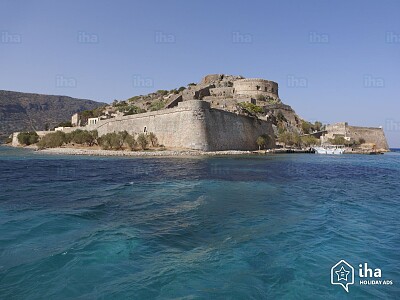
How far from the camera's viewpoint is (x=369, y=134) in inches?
2334

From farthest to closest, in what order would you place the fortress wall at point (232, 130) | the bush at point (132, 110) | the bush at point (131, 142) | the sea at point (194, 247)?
the bush at point (132, 110), the bush at point (131, 142), the fortress wall at point (232, 130), the sea at point (194, 247)

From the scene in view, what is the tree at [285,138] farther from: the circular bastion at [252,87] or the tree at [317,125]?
the tree at [317,125]

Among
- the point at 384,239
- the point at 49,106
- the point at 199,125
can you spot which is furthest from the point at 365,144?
the point at 49,106

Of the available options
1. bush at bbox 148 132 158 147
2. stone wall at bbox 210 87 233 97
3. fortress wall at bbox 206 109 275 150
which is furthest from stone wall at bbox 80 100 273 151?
stone wall at bbox 210 87 233 97

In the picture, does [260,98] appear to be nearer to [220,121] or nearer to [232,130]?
[232,130]

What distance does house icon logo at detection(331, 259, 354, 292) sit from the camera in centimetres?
394

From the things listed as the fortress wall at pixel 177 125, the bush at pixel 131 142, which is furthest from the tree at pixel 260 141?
the bush at pixel 131 142

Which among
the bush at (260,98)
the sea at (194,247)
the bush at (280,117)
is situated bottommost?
the sea at (194,247)

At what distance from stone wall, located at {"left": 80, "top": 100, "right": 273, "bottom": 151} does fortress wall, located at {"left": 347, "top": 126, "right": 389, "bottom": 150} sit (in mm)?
27053

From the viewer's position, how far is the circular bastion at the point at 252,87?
54719 mm

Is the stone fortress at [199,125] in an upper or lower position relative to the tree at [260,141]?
upper

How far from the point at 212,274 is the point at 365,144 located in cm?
A: 6299

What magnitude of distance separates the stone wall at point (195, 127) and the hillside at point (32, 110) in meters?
85.0

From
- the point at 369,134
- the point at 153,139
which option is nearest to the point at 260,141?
the point at 153,139
